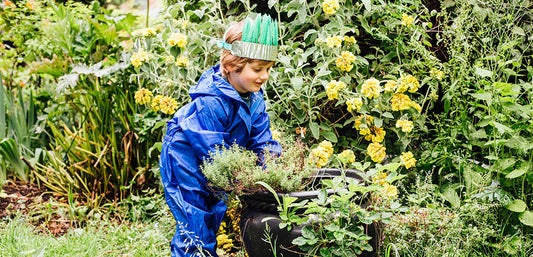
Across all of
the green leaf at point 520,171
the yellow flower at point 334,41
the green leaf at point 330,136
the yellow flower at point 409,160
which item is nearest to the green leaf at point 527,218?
the green leaf at point 520,171

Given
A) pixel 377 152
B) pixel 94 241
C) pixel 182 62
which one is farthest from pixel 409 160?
pixel 94 241

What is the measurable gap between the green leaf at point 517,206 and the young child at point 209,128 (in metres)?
1.26

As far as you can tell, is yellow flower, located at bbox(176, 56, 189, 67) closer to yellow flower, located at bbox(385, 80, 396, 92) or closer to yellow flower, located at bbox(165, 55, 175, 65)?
yellow flower, located at bbox(165, 55, 175, 65)

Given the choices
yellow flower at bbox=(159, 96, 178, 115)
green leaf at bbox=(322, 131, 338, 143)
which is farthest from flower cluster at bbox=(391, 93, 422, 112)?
yellow flower at bbox=(159, 96, 178, 115)

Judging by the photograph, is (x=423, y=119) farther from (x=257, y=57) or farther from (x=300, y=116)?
(x=257, y=57)

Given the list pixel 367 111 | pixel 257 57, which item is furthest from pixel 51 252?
pixel 367 111

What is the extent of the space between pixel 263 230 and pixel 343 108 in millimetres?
1484

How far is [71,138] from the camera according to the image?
3902mm

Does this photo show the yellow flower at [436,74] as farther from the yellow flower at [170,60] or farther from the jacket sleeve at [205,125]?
the yellow flower at [170,60]

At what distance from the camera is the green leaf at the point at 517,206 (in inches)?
98.8

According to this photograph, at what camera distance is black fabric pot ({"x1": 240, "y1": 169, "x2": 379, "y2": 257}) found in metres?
2.05

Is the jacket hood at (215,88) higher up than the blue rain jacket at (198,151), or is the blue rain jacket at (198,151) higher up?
the jacket hood at (215,88)

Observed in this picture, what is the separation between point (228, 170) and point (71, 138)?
222 centimetres

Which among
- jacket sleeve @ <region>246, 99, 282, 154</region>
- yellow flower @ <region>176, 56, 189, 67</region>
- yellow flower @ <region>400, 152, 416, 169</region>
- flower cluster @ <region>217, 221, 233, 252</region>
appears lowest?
flower cluster @ <region>217, 221, 233, 252</region>
